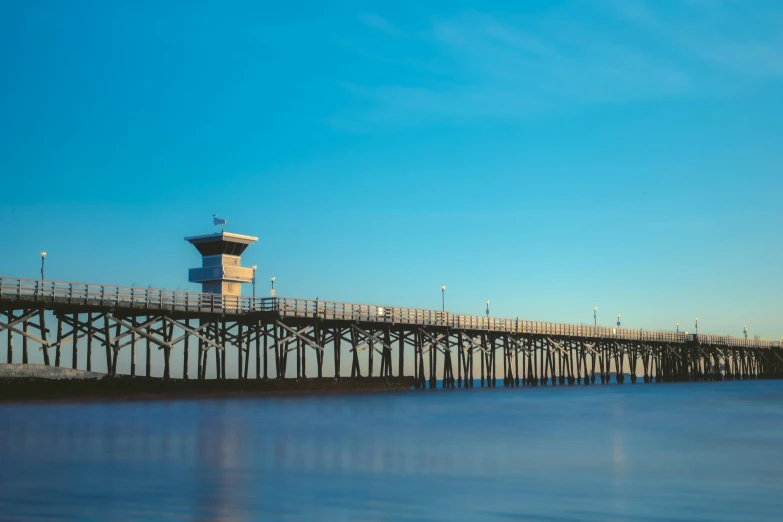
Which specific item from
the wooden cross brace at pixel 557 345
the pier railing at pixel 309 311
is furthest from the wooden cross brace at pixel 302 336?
the wooden cross brace at pixel 557 345

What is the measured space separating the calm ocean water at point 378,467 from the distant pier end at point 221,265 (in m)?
26.7

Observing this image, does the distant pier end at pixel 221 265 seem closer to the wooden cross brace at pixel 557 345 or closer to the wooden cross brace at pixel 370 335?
the wooden cross brace at pixel 370 335

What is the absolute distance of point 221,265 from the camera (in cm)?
5997

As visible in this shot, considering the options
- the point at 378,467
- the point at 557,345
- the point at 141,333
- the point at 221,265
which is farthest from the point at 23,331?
the point at 557,345

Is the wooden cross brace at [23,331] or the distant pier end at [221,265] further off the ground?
the distant pier end at [221,265]

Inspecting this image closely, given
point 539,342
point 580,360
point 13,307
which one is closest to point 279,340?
point 13,307

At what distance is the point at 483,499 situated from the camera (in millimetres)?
13875

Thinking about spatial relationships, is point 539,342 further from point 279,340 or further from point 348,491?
point 348,491

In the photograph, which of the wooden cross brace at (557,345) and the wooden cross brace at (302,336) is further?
the wooden cross brace at (557,345)

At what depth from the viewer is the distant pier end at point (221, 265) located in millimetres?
59969

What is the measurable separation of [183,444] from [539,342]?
62154 mm

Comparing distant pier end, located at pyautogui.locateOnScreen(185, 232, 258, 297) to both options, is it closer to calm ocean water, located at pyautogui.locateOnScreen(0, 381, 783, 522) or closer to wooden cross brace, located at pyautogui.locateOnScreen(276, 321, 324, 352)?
wooden cross brace, located at pyautogui.locateOnScreen(276, 321, 324, 352)

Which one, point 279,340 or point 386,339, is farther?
point 386,339

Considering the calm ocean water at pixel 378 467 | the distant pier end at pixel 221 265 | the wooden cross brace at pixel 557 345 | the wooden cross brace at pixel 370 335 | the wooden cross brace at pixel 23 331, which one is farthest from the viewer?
the wooden cross brace at pixel 557 345
